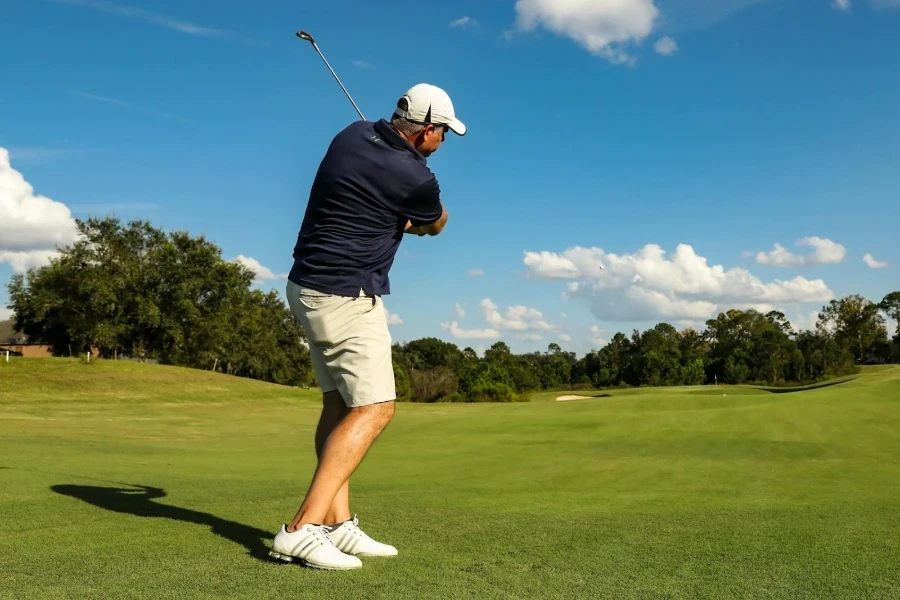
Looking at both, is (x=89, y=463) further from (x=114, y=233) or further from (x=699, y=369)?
(x=699, y=369)

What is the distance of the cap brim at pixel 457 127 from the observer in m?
3.96

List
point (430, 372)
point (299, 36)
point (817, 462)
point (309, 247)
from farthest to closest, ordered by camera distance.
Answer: point (430, 372) → point (817, 462) → point (299, 36) → point (309, 247)

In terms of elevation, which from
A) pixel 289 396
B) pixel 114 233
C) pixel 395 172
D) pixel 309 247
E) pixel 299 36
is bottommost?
pixel 289 396

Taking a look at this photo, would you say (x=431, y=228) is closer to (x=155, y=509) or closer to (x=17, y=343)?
(x=155, y=509)

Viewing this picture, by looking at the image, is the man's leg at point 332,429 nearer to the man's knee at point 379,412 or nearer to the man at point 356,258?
the man at point 356,258

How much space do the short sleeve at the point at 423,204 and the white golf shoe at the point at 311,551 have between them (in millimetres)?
1602

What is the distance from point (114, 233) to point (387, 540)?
197ft

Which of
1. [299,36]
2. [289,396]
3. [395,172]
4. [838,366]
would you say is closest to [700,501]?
[395,172]

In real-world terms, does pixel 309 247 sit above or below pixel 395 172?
below

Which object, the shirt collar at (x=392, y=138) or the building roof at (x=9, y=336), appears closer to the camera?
the shirt collar at (x=392, y=138)

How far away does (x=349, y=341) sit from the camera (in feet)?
12.5

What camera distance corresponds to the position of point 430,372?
3440 inches

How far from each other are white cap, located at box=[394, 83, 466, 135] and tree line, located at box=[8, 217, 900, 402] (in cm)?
3191

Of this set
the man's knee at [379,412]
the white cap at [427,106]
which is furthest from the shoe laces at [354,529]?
the white cap at [427,106]
